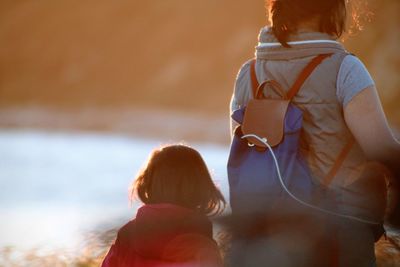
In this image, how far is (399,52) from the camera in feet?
82.7

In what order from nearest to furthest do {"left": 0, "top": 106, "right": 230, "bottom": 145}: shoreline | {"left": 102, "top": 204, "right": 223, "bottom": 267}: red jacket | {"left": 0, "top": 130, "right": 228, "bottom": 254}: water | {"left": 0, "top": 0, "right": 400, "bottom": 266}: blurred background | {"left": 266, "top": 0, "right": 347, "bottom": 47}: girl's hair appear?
{"left": 266, "top": 0, "right": 347, "bottom": 47}: girl's hair
{"left": 102, "top": 204, "right": 223, "bottom": 267}: red jacket
{"left": 0, "top": 130, "right": 228, "bottom": 254}: water
{"left": 0, "top": 0, "right": 400, "bottom": 266}: blurred background
{"left": 0, "top": 106, "right": 230, "bottom": 145}: shoreline

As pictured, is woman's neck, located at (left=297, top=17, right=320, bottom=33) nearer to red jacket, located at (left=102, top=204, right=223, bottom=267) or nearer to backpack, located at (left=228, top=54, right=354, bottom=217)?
backpack, located at (left=228, top=54, right=354, bottom=217)

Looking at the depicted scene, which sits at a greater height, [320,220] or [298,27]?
[298,27]

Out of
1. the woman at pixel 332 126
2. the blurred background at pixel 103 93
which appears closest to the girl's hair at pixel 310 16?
the woman at pixel 332 126

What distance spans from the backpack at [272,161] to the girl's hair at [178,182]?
1.42ft

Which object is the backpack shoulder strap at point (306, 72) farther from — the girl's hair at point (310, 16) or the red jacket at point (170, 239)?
the red jacket at point (170, 239)

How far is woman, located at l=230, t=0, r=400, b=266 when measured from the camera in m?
2.34

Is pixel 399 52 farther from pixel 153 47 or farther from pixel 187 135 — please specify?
pixel 153 47

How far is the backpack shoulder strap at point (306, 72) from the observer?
2432 mm

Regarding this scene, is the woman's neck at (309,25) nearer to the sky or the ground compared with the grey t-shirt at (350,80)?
nearer to the sky

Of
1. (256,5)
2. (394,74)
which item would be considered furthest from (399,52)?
(256,5)

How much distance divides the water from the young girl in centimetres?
161

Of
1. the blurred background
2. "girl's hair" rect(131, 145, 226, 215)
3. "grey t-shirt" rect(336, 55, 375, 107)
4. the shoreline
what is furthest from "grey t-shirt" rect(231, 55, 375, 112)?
the shoreline

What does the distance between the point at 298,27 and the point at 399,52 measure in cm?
2342
